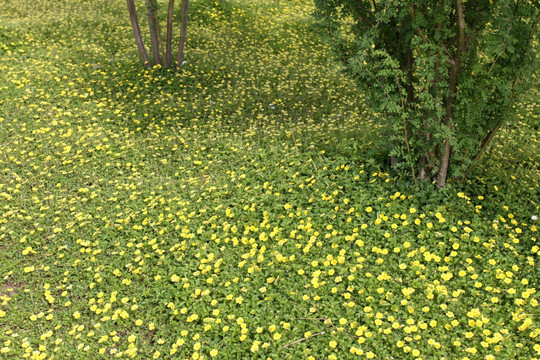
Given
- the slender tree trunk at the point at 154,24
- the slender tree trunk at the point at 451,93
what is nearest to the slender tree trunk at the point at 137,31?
the slender tree trunk at the point at 154,24

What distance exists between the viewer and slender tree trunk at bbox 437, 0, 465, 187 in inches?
145

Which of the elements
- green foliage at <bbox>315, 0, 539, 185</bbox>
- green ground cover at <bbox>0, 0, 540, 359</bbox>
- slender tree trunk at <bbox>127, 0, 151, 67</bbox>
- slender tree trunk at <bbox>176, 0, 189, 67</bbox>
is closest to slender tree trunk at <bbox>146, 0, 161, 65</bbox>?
slender tree trunk at <bbox>127, 0, 151, 67</bbox>

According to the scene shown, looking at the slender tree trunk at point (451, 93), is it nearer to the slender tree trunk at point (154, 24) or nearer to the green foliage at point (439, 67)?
the green foliage at point (439, 67)

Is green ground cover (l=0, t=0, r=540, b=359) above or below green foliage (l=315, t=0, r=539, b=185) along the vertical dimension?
below

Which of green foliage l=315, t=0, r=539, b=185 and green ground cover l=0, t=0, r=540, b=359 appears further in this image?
green foliage l=315, t=0, r=539, b=185

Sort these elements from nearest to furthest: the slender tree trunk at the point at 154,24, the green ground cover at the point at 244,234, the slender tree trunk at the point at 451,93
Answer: the green ground cover at the point at 244,234, the slender tree trunk at the point at 451,93, the slender tree trunk at the point at 154,24

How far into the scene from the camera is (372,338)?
3301mm

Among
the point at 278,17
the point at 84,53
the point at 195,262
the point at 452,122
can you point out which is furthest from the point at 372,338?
the point at 278,17

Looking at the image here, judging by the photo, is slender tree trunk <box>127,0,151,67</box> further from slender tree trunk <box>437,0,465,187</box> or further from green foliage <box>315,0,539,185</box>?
slender tree trunk <box>437,0,465,187</box>

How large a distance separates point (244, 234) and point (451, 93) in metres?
2.34

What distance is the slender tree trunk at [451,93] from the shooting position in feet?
12.1

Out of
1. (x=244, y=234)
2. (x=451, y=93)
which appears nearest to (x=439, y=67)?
(x=451, y=93)

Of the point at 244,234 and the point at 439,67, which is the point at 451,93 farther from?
the point at 244,234

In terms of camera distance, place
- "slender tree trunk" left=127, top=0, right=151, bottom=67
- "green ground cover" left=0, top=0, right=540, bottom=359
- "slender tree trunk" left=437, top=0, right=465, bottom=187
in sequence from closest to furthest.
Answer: "green ground cover" left=0, top=0, right=540, bottom=359, "slender tree trunk" left=437, top=0, right=465, bottom=187, "slender tree trunk" left=127, top=0, right=151, bottom=67
